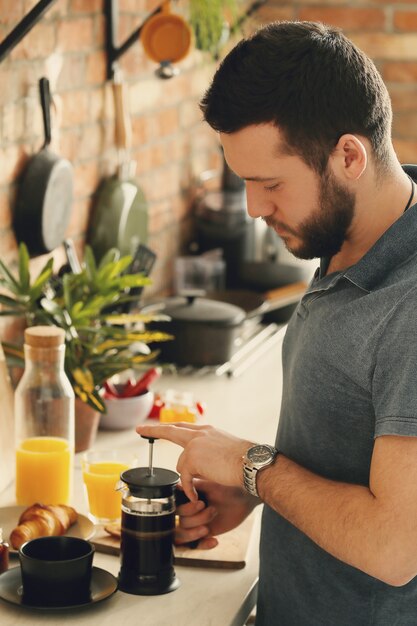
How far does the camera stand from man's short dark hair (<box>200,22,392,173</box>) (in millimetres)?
1299

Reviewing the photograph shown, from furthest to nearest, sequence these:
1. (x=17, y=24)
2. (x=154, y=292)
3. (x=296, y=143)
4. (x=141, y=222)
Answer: (x=154, y=292) < (x=141, y=222) < (x=17, y=24) < (x=296, y=143)

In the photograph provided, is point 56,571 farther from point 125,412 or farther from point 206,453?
point 125,412

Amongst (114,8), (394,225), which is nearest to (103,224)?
(114,8)

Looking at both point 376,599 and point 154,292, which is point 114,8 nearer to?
point 154,292

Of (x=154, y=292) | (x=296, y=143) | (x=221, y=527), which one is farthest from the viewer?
(x=154, y=292)

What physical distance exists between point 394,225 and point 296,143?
17 centimetres

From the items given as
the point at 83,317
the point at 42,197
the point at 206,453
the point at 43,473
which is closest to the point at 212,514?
the point at 206,453

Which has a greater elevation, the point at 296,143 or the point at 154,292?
the point at 296,143

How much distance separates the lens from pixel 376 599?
1.38m

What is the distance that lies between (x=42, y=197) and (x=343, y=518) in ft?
3.51

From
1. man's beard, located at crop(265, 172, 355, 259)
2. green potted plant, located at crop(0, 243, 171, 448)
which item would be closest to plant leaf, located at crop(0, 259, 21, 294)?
green potted plant, located at crop(0, 243, 171, 448)

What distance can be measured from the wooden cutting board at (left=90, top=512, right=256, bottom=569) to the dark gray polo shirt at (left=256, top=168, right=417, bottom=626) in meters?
0.06

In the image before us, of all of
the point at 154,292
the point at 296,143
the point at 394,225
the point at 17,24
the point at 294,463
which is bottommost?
the point at 154,292

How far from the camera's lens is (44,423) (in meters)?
1.74
